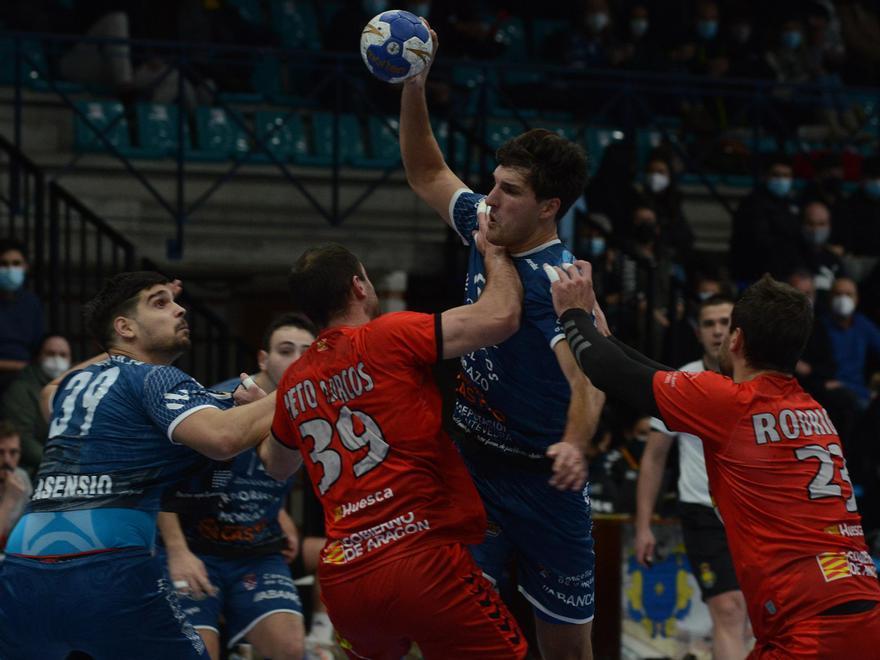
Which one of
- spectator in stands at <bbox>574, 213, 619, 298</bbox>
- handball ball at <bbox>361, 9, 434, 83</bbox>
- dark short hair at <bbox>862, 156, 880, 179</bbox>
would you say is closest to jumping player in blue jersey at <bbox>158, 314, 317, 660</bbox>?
handball ball at <bbox>361, 9, 434, 83</bbox>

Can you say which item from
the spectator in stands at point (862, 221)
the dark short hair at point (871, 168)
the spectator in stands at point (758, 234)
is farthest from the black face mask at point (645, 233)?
the dark short hair at point (871, 168)

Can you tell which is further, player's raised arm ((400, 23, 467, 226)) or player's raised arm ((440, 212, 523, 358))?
player's raised arm ((400, 23, 467, 226))

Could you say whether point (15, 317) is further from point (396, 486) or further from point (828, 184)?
point (828, 184)

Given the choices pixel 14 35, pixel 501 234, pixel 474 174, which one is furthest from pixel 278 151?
pixel 501 234

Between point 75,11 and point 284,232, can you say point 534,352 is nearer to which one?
point 284,232

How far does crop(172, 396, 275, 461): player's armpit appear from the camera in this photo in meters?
5.29

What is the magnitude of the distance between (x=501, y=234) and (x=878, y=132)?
39.7ft

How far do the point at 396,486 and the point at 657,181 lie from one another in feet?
28.7

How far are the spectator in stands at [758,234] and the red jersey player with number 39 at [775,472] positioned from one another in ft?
26.2

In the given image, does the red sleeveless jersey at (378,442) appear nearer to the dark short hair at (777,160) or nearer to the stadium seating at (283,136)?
the stadium seating at (283,136)

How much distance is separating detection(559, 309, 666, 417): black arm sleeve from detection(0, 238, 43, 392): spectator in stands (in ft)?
20.3

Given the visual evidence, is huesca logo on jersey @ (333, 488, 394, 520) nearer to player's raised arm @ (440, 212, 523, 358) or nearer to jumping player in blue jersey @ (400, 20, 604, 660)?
player's raised arm @ (440, 212, 523, 358)

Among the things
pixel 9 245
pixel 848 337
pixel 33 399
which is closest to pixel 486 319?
pixel 33 399

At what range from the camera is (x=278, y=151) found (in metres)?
13.7
